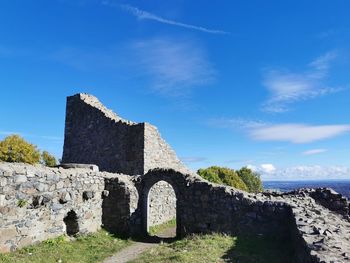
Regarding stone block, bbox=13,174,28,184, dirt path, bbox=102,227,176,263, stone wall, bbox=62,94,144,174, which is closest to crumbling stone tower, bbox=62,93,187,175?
stone wall, bbox=62,94,144,174

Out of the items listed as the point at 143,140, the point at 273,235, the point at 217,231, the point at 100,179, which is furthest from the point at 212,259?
the point at 143,140

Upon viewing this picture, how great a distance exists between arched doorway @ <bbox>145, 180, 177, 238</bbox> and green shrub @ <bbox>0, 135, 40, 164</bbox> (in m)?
18.5

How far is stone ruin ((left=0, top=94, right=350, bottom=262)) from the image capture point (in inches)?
458

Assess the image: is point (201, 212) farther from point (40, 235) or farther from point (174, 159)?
point (174, 159)

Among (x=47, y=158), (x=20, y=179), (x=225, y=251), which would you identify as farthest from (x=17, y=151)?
(x=225, y=251)

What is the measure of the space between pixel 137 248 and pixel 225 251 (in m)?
4.84

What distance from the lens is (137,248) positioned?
15.2m

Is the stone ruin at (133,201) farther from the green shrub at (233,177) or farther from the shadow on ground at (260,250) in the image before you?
the green shrub at (233,177)

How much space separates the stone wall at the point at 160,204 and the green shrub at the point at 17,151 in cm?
1845

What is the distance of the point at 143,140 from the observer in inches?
933

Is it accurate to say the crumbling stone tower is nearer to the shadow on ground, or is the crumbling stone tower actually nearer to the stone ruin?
the stone ruin

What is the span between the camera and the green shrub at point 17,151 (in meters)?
37.1

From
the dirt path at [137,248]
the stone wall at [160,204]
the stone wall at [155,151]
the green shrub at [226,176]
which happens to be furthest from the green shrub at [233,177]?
the dirt path at [137,248]

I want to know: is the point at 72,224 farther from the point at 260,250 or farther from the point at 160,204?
the point at 160,204
